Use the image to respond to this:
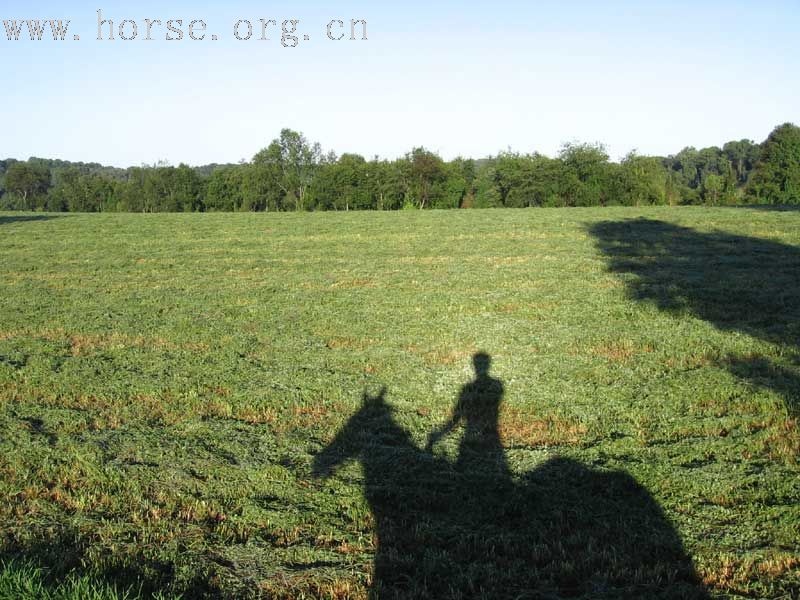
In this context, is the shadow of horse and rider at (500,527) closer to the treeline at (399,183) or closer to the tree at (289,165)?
the treeline at (399,183)

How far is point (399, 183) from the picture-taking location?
84375 mm

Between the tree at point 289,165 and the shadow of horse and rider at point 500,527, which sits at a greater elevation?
the tree at point 289,165

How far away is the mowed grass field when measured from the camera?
475 cm

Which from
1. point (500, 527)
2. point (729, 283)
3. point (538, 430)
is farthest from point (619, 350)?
point (729, 283)

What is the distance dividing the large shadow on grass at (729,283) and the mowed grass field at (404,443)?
105mm

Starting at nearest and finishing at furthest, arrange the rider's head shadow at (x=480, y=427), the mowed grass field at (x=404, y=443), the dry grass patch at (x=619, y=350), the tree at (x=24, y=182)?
the mowed grass field at (x=404, y=443) < the rider's head shadow at (x=480, y=427) < the dry grass patch at (x=619, y=350) < the tree at (x=24, y=182)

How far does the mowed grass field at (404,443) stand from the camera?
4.75 metres

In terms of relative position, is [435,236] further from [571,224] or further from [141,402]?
[141,402]

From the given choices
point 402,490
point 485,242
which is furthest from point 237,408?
point 485,242

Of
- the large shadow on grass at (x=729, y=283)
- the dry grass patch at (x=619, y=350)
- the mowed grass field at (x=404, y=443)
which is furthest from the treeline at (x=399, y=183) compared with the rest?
the dry grass patch at (x=619, y=350)

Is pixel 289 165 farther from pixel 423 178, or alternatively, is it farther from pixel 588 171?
pixel 588 171

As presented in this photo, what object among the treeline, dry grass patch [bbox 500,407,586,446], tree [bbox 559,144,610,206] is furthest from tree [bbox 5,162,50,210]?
dry grass patch [bbox 500,407,586,446]

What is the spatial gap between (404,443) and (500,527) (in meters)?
1.98

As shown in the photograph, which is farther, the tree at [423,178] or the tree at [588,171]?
the tree at [423,178]
